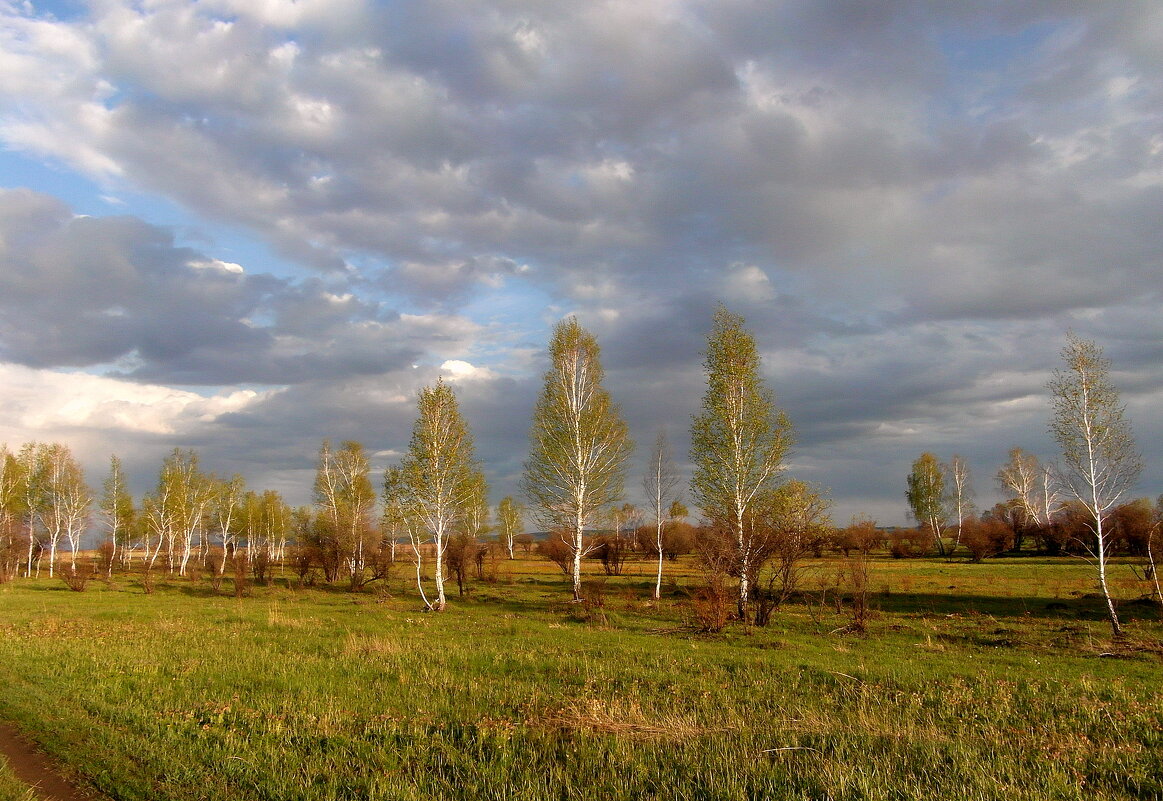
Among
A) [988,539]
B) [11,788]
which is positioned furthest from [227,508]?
[988,539]

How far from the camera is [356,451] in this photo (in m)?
67.9

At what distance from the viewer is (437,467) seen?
37656 mm

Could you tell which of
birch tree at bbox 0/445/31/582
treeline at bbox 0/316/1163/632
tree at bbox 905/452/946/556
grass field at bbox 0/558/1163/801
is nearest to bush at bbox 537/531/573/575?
treeline at bbox 0/316/1163/632

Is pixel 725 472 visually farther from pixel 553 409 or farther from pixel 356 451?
pixel 356 451

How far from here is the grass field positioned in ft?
22.9

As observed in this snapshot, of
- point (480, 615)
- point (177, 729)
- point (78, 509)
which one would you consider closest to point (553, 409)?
point (480, 615)

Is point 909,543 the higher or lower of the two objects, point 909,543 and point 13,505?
the lower

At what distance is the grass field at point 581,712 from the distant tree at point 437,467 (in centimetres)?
1408

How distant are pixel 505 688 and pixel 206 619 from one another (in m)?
20.6

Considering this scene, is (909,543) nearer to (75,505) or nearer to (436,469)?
(436,469)

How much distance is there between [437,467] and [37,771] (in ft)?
97.5

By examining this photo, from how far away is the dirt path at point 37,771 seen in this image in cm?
720

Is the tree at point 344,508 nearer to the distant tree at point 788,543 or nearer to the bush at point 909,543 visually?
the distant tree at point 788,543

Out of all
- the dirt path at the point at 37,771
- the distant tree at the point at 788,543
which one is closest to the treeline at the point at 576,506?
the distant tree at the point at 788,543
